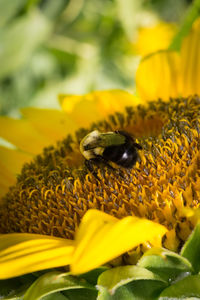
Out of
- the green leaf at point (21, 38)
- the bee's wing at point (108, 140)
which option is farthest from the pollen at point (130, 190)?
the green leaf at point (21, 38)

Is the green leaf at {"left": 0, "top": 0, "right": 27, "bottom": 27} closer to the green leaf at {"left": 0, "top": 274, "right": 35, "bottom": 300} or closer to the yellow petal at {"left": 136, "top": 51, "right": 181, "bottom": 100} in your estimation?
the yellow petal at {"left": 136, "top": 51, "right": 181, "bottom": 100}

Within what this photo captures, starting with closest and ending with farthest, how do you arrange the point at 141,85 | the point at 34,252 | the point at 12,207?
the point at 34,252 < the point at 12,207 < the point at 141,85

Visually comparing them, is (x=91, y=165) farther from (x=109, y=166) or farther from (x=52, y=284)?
(x=52, y=284)

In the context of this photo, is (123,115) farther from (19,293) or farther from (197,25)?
(19,293)

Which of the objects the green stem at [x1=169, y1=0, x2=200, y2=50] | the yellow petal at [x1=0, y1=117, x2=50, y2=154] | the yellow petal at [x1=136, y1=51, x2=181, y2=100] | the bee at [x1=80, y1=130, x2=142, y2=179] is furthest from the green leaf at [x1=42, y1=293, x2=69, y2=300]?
Result: the green stem at [x1=169, y1=0, x2=200, y2=50]

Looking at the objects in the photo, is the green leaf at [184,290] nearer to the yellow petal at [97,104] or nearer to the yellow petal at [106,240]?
the yellow petal at [106,240]

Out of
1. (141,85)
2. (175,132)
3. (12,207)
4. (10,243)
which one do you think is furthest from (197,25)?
(10,243)

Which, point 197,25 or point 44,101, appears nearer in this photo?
point 197,25
